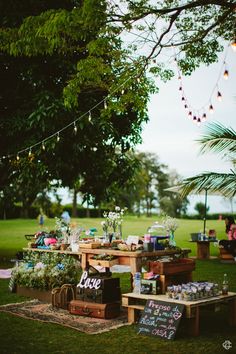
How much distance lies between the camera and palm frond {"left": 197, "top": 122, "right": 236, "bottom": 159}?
27.7 ft

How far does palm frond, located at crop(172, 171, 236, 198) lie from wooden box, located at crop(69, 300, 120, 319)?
224 centimetres

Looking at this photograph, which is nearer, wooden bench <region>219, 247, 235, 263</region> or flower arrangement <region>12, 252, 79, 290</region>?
flower arrangement <region>12, 252, 79, 290</region>

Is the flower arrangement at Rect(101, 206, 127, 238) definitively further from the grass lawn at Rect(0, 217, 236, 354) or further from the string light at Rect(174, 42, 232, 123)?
the string light at Rect(174, 42, 232, 123)

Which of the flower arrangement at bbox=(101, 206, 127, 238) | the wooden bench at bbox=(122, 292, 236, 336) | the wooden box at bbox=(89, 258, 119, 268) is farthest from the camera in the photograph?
the flower arrangement at bbox=(101, 206, 127, 238)

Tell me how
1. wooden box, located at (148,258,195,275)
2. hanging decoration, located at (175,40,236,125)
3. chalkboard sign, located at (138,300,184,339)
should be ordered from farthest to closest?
hanging decoration, located at (175,40,236,125), wooden box, located at (148,258,195,275), chalkboard sign, located at (138,300,184,339)

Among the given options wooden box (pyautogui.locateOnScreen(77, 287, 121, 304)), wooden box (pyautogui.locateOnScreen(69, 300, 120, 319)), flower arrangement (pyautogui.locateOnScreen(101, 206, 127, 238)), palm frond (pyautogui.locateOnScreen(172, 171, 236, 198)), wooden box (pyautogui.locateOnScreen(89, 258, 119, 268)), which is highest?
palm frond (pyautogui.locateOnScreen(172, 171, 236, 198))

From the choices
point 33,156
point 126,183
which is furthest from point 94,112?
point 126,183

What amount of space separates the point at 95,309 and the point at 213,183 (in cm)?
287

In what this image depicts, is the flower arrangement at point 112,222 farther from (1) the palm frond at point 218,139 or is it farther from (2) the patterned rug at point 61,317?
(1) the palm frond at point 218,139

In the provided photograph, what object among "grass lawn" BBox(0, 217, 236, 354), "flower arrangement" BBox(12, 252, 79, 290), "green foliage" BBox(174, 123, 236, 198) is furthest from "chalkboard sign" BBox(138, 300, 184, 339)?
"flower arrangement" BBox(12, 252, 79, 290)

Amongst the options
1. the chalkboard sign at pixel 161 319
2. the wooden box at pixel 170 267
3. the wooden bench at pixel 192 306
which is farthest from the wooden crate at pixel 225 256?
the chalkboard sign at pixel 161 319

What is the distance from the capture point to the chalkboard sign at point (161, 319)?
6051 mm

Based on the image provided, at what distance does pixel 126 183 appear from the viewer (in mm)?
15586

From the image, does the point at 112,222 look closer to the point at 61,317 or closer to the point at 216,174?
the point at 216,174
